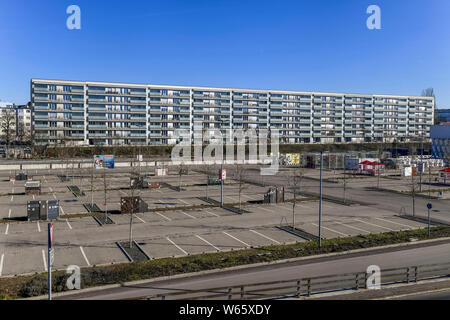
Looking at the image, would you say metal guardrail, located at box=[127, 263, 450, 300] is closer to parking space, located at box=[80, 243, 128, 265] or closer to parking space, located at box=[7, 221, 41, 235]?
parking space, located at box=[80, 243, 128, 265]

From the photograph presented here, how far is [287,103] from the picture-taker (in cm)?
11569

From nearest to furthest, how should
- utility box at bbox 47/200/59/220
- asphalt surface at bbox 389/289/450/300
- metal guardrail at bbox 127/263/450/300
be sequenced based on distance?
metal guardrail at bbox 127/263/450/300 → asphalt surface at bbox 389/289/450/300 → utility box at bbox 47/200/59/220

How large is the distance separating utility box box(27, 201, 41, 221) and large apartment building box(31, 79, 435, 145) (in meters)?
52.0

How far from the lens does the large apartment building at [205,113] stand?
89250 mm

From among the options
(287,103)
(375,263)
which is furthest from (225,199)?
(287,103)

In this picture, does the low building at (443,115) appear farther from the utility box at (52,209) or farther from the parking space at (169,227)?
the utility box at (52,209)

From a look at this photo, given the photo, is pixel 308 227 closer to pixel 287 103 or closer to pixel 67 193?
pixel 67 193

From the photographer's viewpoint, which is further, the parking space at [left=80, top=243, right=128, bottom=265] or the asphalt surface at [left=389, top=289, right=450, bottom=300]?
the parking space at [left=80, top=243, right=128, bottom=265]

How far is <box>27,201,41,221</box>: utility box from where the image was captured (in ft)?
87.7

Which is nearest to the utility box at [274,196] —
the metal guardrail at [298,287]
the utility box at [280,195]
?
the utility box at [280,195]

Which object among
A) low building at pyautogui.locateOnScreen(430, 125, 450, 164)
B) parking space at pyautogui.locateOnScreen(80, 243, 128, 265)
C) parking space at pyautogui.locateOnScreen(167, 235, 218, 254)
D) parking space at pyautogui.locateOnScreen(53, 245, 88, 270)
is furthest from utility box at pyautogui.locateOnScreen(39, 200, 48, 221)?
low building at pyautogui.locateOnScreen(430, 125, 450, 164)

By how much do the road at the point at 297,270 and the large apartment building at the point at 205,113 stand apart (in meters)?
58.7
